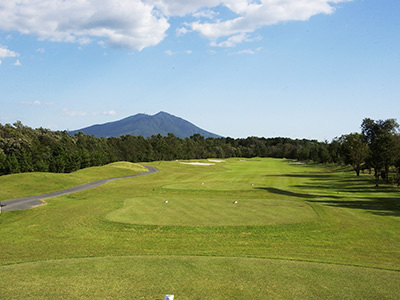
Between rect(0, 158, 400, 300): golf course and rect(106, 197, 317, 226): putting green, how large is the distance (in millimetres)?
75

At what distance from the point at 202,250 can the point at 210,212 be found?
8941mm

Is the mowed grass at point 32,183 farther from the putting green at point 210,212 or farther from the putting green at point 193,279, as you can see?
the putting green at point 193,279

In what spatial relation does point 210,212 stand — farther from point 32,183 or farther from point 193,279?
point 32,183

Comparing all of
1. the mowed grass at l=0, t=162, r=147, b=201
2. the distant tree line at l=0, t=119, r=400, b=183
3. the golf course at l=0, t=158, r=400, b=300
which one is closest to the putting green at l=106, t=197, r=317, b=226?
the golf course at l=0, t=158, r=400, b=300

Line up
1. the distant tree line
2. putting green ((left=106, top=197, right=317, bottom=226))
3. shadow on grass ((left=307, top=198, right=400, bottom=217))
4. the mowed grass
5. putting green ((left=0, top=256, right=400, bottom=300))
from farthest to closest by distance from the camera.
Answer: the distant tree line, the mowed grass, shadow on grass ((left=307, top=198, right=400, bottom=217)), putting green ((left=106, top=197, right=317, bottom=226)), putting green ((left=0, top=256, right=400, bottom=300))

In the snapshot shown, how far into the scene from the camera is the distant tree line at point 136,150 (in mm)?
48688

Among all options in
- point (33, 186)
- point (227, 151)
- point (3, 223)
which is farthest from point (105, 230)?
point (227, 151)

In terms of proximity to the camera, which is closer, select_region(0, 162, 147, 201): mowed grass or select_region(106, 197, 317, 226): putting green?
select_region(106, 197, 317, 226): putting green

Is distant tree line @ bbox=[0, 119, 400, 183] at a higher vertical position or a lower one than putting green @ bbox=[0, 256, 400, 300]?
higher

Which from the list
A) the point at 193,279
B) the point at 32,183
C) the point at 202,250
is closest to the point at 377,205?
the point at 202,250

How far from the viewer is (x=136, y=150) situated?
403 feet

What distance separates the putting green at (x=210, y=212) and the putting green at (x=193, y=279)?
8.45 meters

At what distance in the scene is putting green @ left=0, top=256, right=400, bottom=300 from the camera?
8.20m

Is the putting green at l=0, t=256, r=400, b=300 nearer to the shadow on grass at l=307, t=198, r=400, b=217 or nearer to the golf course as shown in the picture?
the golf course
